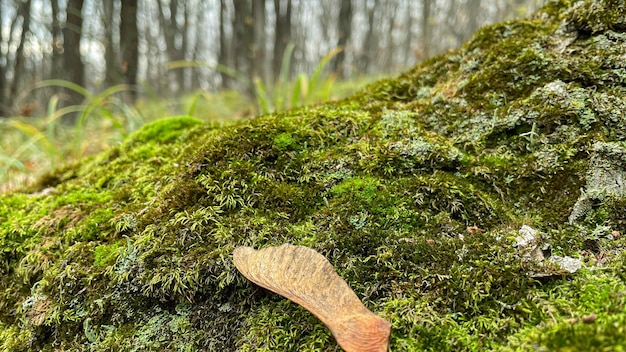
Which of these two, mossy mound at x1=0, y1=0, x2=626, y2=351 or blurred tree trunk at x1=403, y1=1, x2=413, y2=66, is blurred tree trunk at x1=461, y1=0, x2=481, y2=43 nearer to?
blurred tree trunk at x1=403, y1=1, x2=413, y2=66

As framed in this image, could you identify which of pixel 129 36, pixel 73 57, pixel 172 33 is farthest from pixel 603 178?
pixel 172 33

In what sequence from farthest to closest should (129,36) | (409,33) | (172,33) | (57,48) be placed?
(409,33) < (172,33) < (57,48) < (129,36)

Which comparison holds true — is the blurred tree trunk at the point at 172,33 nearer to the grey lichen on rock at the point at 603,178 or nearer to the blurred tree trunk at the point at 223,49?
the blurred tree trunk at the point at 223,49

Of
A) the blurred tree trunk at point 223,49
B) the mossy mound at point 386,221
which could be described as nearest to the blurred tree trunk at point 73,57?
the blurred tree trunk at point 223,49

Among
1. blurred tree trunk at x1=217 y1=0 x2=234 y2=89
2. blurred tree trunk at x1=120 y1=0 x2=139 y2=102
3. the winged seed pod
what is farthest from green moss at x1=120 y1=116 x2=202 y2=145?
blurred tree trunk at x1=217 y1=0 x2=234 y2=89

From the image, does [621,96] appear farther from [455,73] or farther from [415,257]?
[415,257]

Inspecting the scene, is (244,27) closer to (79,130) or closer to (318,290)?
(79,130)

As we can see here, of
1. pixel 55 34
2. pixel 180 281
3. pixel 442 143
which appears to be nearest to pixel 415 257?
pixel 442 143

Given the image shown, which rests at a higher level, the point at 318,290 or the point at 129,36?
the point at 129,36
